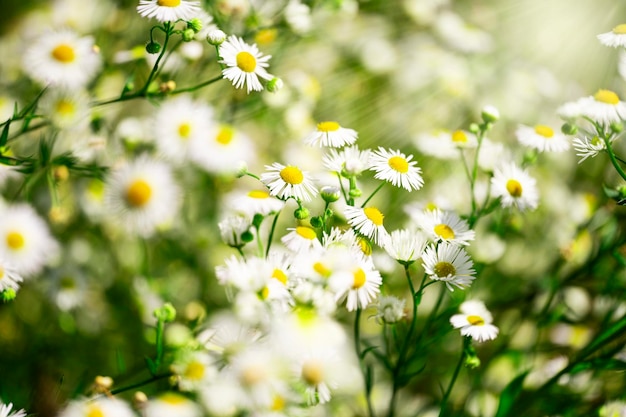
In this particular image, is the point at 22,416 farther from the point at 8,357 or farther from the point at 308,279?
the point at 8,357

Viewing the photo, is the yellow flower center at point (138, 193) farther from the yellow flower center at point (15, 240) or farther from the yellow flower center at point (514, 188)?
the yellow flower center at point (514, 188)

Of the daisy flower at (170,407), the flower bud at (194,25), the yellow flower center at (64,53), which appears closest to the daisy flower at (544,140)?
the flower bud at (194,25)

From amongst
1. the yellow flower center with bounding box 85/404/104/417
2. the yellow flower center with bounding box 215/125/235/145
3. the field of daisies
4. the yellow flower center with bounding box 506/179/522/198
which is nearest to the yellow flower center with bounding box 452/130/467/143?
the field of daisies

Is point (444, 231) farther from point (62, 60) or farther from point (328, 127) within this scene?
point (62, 60)

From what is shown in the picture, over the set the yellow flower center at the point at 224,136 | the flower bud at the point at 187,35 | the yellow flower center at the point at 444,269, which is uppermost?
the flower bud at the point at 187,35

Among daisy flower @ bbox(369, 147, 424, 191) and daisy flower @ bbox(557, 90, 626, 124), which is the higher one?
daisy flower @ bbox(557, 90, 626, 124)

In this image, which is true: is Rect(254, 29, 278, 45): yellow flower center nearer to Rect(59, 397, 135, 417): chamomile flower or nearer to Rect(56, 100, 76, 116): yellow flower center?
Rect(56, 100, 76, 116): yellow flower center

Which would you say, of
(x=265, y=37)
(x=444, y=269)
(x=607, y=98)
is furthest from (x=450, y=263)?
(x=265, y=37)
